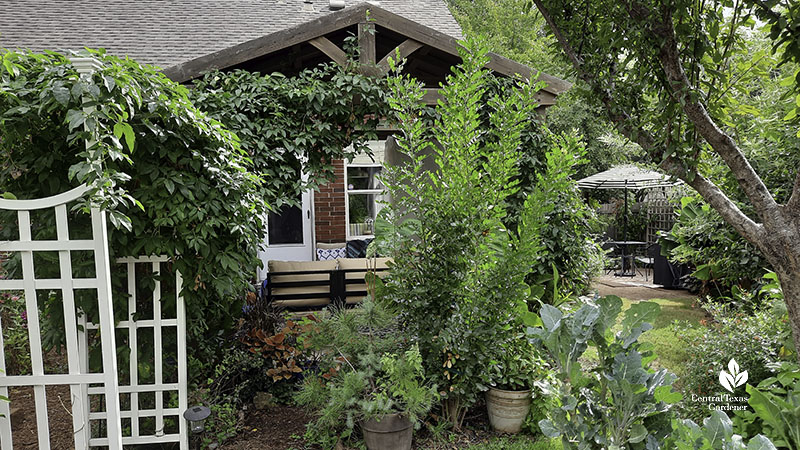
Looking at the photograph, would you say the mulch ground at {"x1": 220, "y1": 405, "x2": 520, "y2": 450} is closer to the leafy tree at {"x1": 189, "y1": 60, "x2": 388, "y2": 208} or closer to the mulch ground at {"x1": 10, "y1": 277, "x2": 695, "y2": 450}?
the mulch ground at {"x1": 10, "y1": 277, "x2": 695, "y2": 450}

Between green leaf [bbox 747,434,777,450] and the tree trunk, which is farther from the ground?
the tree trunk

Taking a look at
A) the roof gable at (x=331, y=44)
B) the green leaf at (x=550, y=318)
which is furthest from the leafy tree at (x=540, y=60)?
the green leaf at (x=550, y=318)

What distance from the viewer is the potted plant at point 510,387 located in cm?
363

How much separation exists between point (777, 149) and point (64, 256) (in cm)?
640

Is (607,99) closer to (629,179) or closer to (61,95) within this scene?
(61,95)

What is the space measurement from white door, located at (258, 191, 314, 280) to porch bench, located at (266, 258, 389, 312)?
8.70ft

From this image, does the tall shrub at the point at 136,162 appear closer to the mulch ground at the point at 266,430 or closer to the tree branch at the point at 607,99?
the mulch ground at the point at 266,430

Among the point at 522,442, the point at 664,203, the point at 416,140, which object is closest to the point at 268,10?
the point at 416,140

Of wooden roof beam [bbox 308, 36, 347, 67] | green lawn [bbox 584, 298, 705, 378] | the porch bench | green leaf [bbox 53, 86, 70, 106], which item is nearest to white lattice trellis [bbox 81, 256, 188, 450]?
green leaf [bbox 53, 86, 70, 106]

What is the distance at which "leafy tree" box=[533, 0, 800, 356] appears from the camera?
173 centimetres

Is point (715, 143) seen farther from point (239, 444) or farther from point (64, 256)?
point (239, 444)

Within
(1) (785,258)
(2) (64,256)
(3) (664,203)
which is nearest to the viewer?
(1) (785,258)

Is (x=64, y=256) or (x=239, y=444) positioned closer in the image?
(x=64, y=256)

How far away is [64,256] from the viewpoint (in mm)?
2512
